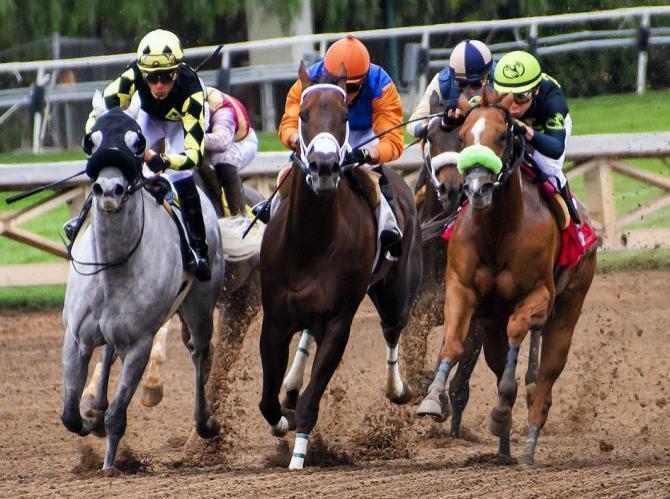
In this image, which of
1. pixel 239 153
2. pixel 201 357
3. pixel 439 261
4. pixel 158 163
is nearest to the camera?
pixel 158 163

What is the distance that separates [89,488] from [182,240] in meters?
1.79

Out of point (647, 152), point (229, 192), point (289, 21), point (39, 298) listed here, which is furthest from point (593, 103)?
point (229, 192)

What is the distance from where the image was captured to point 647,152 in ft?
51.1

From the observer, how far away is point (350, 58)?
28.9 feet

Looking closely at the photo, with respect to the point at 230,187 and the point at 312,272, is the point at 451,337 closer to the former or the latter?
the point at 312,272

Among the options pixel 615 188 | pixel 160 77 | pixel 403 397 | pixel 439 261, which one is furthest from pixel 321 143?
pixel 615 188

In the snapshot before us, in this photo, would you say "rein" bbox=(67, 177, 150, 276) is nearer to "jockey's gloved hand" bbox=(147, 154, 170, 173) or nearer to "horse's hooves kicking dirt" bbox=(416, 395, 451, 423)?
"jockey's gloved hand" bbox=(147, 154, 170, 173)

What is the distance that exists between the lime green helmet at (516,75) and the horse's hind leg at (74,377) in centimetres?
264

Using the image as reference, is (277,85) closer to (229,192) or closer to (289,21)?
(289,21)

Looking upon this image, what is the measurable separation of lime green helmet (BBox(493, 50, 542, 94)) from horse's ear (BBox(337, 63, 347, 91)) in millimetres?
888

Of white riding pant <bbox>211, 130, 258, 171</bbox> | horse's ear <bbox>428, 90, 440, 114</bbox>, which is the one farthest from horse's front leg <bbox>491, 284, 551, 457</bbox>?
white riding pant <bbox>211, 130, 258, 171</bbox>

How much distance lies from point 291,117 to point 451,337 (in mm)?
1511

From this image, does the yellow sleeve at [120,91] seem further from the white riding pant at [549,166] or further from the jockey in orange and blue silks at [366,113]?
the white riding pant at [549,166]

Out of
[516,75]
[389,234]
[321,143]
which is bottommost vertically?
[389,234]
